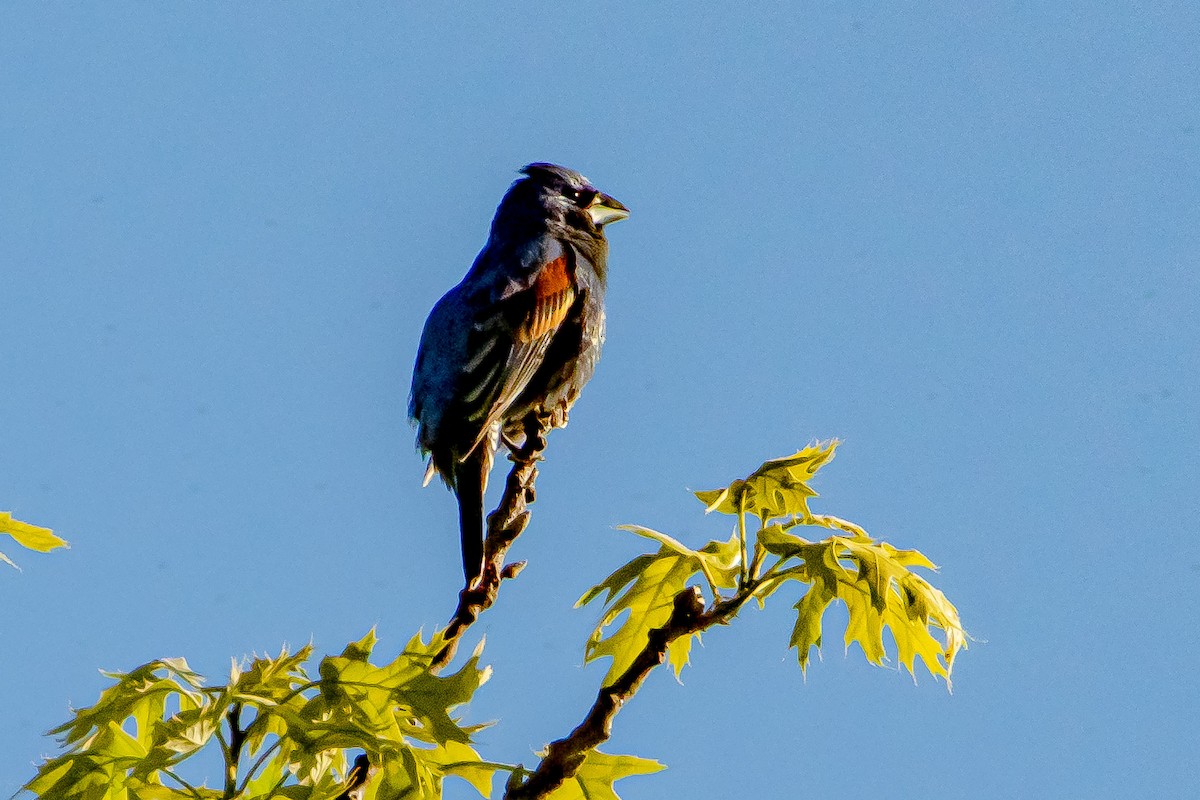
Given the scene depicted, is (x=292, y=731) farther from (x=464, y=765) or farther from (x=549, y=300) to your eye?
(x=549, y=300)

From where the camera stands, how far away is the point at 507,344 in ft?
18.2

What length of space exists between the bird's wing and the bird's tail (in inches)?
3.4

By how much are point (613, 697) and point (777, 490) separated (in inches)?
30.5

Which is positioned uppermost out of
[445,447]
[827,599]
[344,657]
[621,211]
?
[621,211]

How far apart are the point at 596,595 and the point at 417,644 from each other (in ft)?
1.89

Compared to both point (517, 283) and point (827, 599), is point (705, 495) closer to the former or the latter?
point (827, 599)

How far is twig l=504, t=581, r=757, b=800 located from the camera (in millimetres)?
2969

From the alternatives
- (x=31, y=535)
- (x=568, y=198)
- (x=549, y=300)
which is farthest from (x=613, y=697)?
(x=568, y=198)

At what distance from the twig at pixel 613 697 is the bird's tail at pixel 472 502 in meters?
1.24

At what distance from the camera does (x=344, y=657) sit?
320 cm

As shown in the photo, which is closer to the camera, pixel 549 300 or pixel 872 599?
pixel 872 599

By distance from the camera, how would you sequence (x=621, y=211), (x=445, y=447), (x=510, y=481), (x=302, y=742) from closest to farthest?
(x=302, y=742), (x=510, y=481), (x=445, y=447), (x=621, y=211)

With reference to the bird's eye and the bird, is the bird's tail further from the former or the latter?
the bird's eye

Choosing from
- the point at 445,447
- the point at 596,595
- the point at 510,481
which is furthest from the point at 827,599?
the point at 445,447
